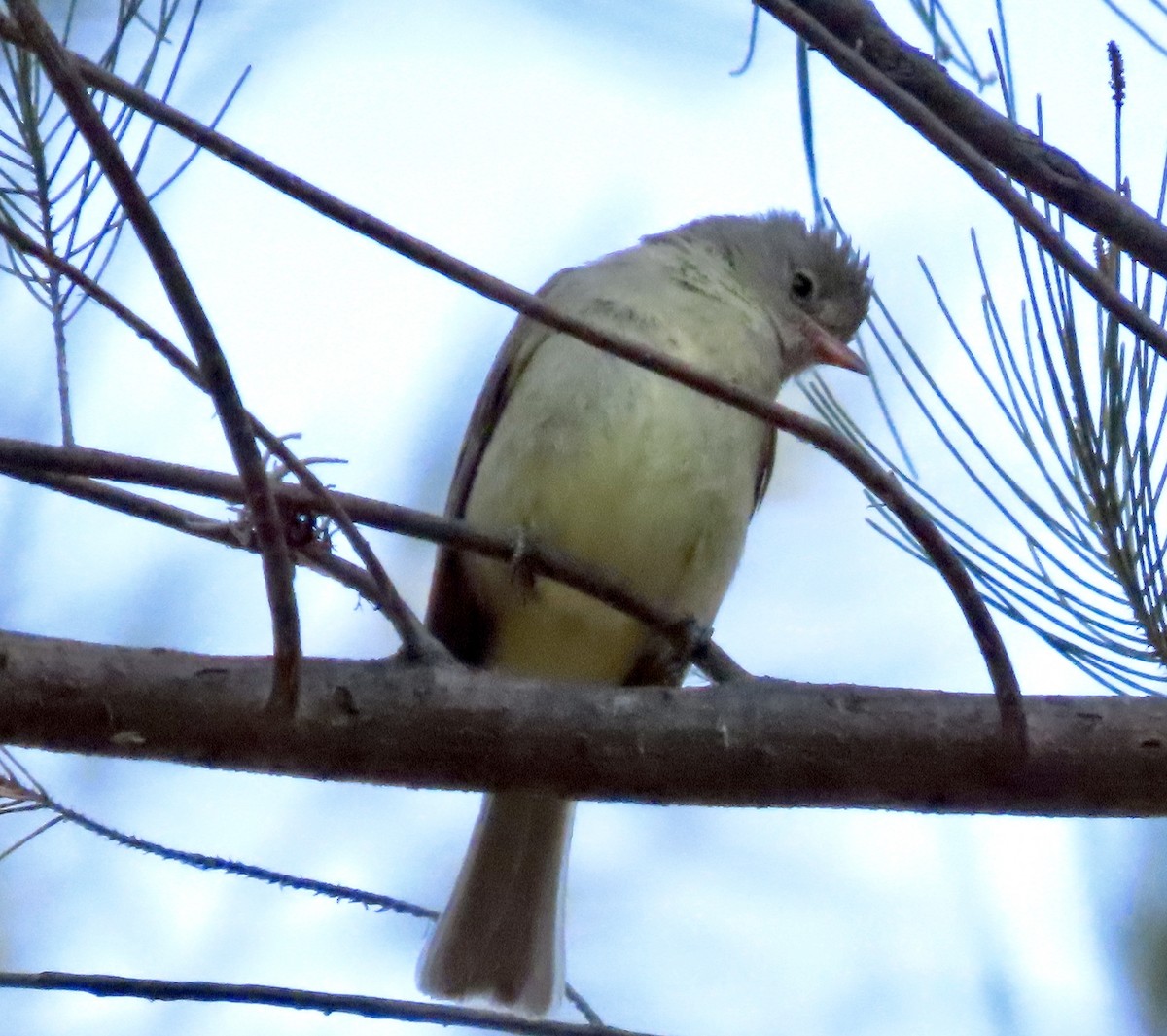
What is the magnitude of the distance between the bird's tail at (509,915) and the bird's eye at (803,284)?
1.40m

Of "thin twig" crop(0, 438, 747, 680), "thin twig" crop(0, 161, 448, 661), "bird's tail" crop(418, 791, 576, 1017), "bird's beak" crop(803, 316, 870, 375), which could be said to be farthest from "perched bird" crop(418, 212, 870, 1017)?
"thin twig" crop(0, 161, 448, 661)

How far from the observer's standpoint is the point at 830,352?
400 cm

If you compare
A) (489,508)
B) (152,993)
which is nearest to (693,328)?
(489,508)

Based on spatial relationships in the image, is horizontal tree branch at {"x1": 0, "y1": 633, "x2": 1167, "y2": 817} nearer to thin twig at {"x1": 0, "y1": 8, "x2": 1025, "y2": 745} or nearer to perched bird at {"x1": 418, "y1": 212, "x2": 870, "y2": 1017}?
thin twig at {"x1": 0, "y1": 8, "x2": 1025, "y2": 745}

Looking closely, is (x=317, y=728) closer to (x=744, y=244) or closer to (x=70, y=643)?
(x=70, y=643)

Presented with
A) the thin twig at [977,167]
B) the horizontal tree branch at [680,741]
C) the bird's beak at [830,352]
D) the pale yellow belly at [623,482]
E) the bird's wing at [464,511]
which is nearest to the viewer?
the thin twig at [977,167]

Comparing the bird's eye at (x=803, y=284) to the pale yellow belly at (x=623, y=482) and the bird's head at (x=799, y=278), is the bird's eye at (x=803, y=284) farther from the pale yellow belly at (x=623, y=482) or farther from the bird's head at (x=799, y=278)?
the pale yellow belly at (x=623, y=482)

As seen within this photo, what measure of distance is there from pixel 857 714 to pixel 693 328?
1.53 metres

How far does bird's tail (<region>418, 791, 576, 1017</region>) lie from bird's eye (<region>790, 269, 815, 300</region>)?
1399 mm

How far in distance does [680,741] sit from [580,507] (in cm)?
115

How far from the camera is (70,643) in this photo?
1.97 meters

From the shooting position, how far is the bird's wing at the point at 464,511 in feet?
11.5

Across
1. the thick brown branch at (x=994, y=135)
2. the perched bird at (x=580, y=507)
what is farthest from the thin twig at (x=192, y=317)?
the perched bird at (x=580, y=507)

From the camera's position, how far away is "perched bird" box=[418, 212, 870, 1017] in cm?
319
